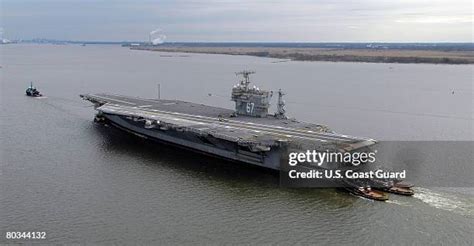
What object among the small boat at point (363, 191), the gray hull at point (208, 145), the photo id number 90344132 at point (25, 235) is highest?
the gray hull at point (208, 145)

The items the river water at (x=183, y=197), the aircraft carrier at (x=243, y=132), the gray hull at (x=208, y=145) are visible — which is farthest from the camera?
the gray hull at (x=208, y=145)

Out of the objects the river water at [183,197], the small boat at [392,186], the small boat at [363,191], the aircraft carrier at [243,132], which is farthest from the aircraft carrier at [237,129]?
the small boat at [392,186]

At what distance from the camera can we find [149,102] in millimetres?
53062

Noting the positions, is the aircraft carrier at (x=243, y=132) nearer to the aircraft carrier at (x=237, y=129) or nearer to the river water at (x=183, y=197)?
the aircraft carrier at (x=237, y=129)

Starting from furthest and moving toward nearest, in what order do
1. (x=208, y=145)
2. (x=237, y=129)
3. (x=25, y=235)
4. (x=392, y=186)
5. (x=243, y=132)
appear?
1. (x=237, y=129)
2. (x=208, y=145)
3. (x=243, y=132)
4. (x=392, y=186)
5. (x=25, y=235)

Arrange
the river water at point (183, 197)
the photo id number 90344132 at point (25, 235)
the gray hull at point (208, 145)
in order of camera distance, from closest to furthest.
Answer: the photo id number 90344132 at point (25, 235)
the river water at point (183, 197)
the gray hull at point (208, 145)

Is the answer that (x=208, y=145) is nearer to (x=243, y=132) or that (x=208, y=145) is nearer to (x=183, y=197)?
(x=243, y=132)

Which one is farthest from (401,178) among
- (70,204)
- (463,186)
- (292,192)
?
(70,204)

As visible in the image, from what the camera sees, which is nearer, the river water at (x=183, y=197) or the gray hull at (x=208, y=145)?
the river water at (x=183, y=197)

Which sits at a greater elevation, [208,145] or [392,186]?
[208,145]

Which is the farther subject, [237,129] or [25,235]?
[237,129]

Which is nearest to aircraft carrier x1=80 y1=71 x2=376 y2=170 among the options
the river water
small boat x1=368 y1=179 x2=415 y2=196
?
the river water

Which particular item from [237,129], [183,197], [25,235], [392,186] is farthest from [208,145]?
[25,235]

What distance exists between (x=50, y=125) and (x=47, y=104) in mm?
14728
